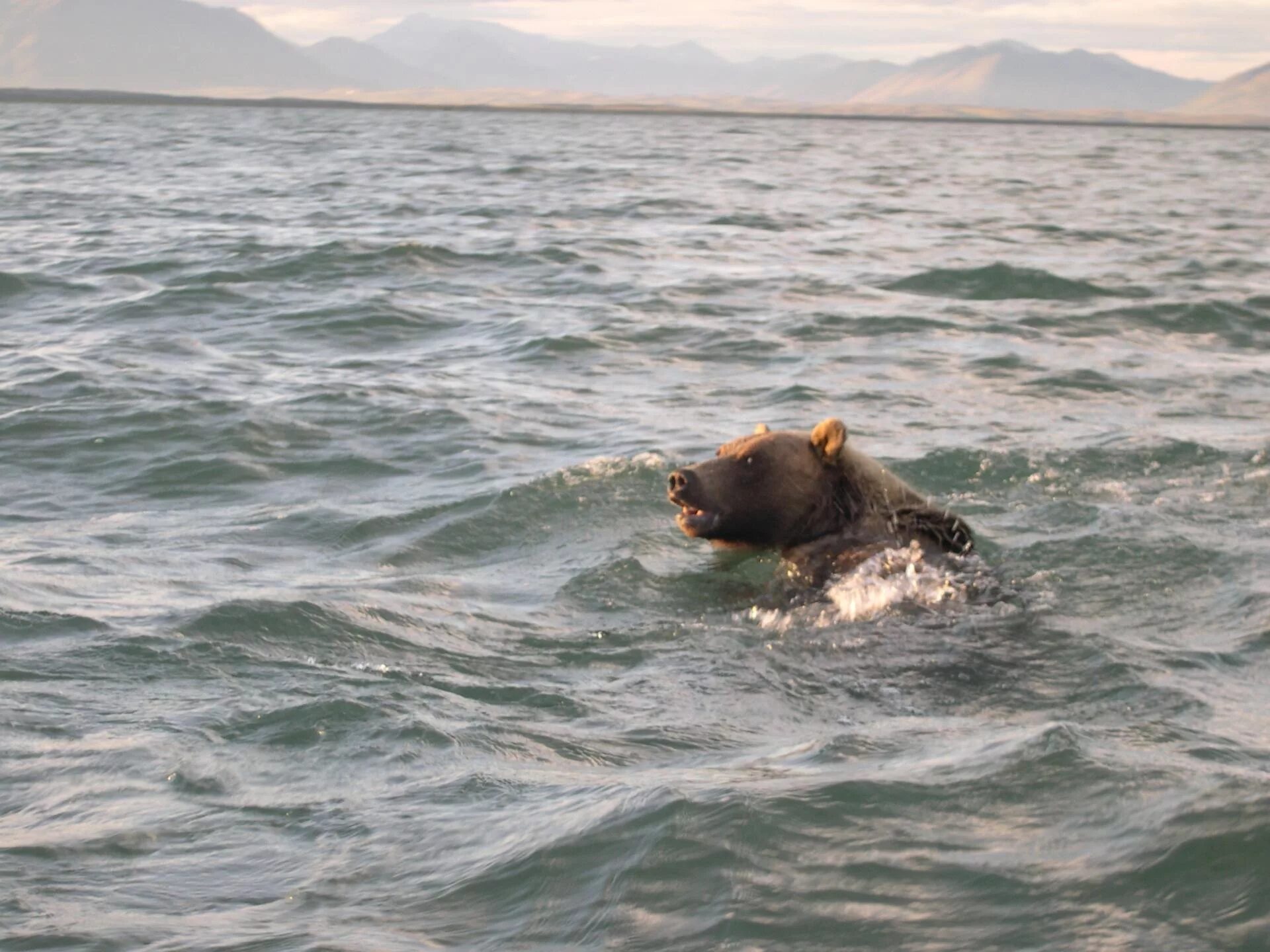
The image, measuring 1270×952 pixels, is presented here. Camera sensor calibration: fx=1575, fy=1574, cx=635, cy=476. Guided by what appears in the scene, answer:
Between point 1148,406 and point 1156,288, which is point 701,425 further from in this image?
point 1156,288

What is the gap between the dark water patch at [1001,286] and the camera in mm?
17125

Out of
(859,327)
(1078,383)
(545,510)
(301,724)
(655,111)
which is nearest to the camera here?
(301,724)

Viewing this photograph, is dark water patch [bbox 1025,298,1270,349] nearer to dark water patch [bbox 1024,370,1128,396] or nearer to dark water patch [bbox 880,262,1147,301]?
dark water patch [bbox 880,262,1147,301]

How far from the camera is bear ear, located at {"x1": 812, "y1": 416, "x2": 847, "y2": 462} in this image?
6.98m

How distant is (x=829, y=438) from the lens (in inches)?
276

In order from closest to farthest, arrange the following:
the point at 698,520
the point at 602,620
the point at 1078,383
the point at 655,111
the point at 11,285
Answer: the point at 602,620 < the point at 698,520 < the point at 1078,383 < the point at 11,285 < the point at 655,111

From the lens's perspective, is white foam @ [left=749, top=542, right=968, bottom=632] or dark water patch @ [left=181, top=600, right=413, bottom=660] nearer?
dark water patch @ [left=181, top=600, right=413, bottom=660]

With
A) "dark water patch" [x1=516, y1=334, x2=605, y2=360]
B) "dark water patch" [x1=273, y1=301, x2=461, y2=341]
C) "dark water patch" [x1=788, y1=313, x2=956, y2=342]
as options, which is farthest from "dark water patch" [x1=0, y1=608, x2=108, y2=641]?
"dark water patch" [x1=788, y1=313, x2=956, y2=342]

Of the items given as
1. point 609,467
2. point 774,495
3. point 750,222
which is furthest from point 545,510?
point 750,222

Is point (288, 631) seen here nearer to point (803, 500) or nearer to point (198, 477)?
point (803, 500)

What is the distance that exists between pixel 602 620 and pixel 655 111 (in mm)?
147061

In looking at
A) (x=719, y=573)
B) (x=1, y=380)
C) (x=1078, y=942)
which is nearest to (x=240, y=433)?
(x=1, y=380)

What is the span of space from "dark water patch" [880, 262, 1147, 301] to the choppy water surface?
10 cm

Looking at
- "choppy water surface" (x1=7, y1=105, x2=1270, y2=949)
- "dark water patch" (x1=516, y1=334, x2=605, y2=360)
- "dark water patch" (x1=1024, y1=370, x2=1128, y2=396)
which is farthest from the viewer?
"dark water patch" (x1=516, y1=334, x2=605, y2=360)
